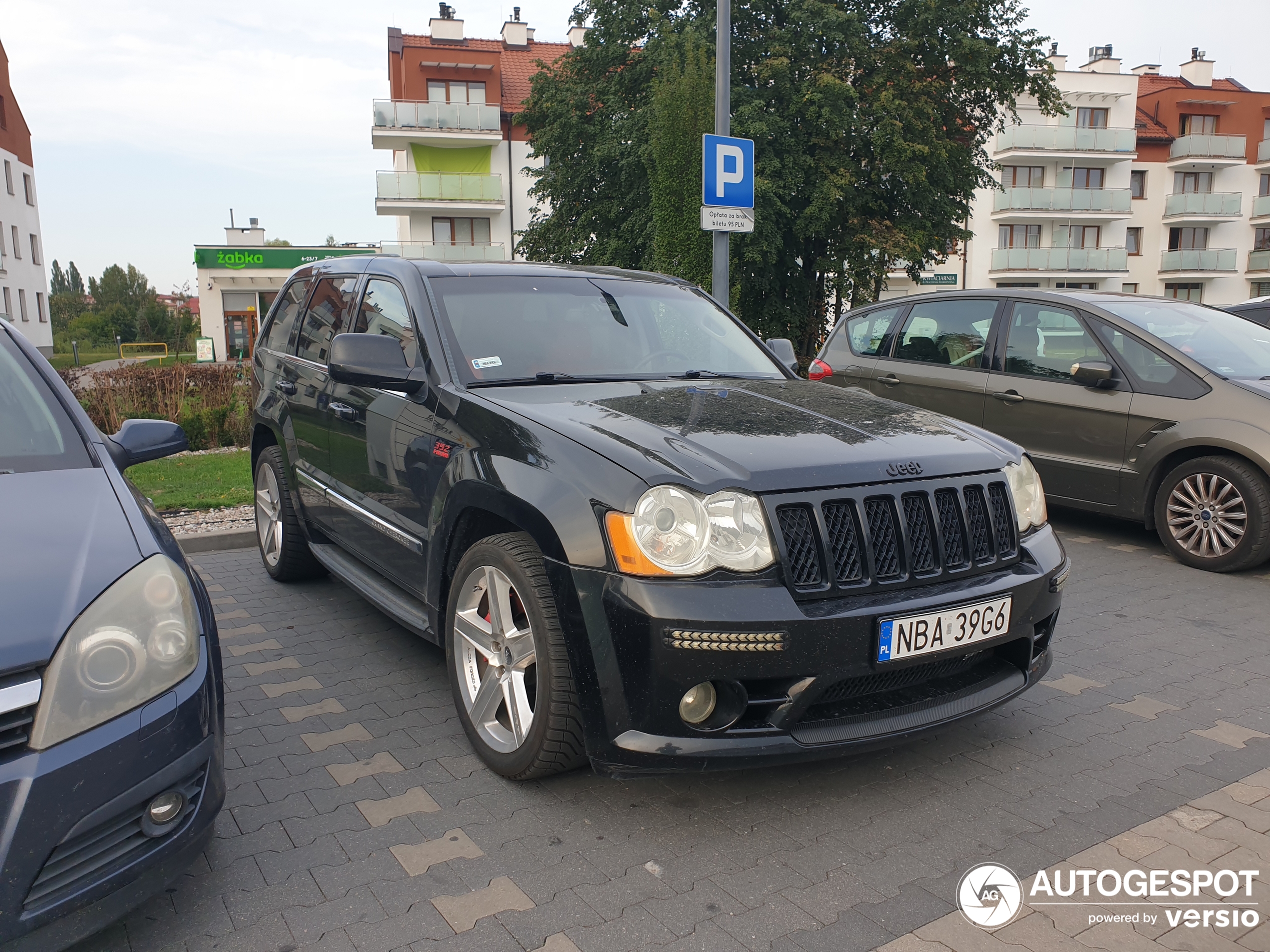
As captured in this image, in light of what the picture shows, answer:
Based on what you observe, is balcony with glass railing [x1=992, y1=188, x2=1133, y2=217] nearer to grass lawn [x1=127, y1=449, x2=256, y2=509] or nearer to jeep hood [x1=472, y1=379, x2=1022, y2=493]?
grass lawn [x1=127, y1=449, x2=256, y2=509]

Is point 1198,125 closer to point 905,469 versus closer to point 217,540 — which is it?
point 217,540

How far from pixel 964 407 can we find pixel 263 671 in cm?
528

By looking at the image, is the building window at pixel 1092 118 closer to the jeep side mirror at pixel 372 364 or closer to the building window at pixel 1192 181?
the building window at pixel 1192 181

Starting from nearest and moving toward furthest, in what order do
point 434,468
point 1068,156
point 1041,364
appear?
1. point 434,468
2. point 1041,364
3. point 1068,156

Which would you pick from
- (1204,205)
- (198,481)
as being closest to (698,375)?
(198,481)

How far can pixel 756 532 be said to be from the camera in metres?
2.69

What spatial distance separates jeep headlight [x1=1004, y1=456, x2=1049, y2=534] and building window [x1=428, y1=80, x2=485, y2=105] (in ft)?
146

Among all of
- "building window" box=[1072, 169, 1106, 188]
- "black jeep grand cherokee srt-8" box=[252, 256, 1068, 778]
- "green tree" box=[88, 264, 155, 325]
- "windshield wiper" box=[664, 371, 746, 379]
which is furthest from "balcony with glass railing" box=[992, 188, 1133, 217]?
"green tree" box=[88, 264, 155, 325]

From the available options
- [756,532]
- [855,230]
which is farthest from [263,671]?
[855,230]

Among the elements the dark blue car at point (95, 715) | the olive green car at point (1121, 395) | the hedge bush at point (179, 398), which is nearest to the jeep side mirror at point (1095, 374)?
the olive green car at point (1121, 395)

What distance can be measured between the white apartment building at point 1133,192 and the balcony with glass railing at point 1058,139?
0.06 metres

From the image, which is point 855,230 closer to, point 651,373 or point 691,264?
point 691,264

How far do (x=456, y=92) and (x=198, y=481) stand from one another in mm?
39646

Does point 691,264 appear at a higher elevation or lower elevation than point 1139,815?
higher
